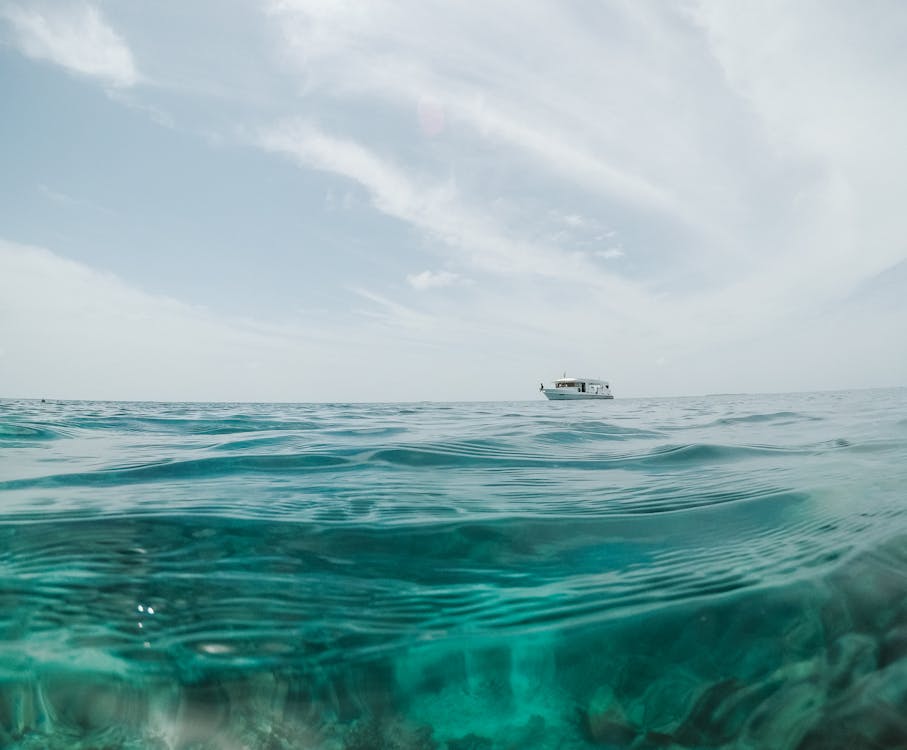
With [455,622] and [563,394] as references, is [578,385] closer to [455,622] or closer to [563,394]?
[563,394]

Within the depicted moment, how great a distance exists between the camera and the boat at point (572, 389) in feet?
199

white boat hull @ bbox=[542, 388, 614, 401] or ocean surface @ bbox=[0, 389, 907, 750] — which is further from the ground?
white boat hull @ bbox=[542, 388, 614, 401]

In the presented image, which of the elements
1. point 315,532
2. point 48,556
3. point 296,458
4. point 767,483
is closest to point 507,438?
point 296,458

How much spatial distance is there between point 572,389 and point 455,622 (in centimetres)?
6228

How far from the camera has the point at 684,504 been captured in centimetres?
313

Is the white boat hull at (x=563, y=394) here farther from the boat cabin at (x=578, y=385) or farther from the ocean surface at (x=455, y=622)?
the ocean surface at (x=455, y=622)

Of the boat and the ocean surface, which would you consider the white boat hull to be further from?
the ocean surface

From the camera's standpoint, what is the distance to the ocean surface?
1269 millimetres

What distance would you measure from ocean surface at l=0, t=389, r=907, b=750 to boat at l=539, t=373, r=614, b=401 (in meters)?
58.5

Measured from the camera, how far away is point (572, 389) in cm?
6175

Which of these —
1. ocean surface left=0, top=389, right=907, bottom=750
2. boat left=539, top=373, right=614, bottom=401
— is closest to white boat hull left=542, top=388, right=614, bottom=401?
boat left=539, top=373, right=614, bottom=401

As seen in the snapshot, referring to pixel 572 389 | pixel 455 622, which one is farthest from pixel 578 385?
pixel 455 622

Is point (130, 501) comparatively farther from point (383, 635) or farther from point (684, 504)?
point (684, 504)

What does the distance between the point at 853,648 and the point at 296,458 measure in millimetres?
4868
